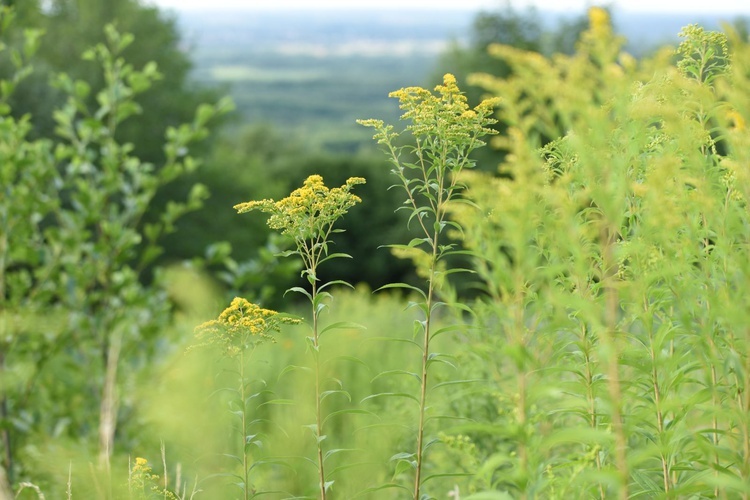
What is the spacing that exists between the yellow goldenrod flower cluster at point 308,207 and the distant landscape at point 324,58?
2352cm

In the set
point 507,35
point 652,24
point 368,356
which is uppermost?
point 652,24

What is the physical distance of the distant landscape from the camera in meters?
50.7

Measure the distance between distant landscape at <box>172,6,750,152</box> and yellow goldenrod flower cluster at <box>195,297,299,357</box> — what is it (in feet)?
77.3

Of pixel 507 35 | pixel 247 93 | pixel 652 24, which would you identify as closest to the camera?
pixel 507 35

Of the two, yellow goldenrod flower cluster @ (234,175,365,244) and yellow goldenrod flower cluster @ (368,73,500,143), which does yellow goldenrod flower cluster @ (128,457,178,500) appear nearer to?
yellow goldenrod flower cluster @ (234,175,365,244)

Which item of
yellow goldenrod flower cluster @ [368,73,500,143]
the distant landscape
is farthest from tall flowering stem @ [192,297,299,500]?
the distant landscape

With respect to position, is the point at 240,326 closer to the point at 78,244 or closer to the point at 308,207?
the point at 308,207

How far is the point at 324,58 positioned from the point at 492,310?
3117 inches

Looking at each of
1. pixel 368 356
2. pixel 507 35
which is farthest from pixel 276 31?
pixel 368 356

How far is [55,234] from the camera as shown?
3.88 m

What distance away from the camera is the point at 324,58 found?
7869 cm

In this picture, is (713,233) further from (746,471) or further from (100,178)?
(100,178)

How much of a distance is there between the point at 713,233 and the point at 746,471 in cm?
49

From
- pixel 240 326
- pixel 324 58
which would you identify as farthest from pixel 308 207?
pixel 324 58
